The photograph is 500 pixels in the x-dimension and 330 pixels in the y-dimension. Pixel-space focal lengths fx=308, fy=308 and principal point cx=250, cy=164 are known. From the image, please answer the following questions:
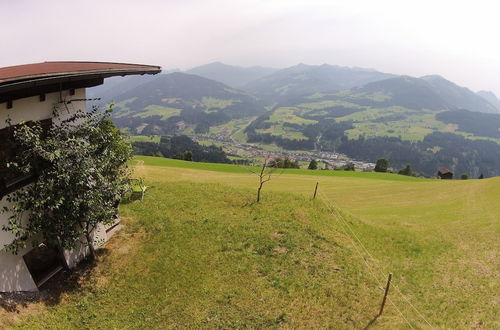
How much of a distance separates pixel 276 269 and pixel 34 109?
1679 centimetres

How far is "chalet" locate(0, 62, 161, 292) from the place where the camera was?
14.3 metres

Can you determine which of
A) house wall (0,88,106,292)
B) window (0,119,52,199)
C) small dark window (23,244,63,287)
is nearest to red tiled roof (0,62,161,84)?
house wall (0,88,106,292)

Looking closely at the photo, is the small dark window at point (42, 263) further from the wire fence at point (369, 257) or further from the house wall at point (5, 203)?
the wire fence at point (369, 257)

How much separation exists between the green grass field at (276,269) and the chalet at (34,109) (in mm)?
1834

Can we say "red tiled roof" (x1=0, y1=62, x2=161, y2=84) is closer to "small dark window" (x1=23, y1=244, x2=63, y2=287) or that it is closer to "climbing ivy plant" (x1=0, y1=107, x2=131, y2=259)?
"climbing ivy plant" (x1=0, y1=107, x2=131, y2=259)

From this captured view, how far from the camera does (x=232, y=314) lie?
55.3 feet

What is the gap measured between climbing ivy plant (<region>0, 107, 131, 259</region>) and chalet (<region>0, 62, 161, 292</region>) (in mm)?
448

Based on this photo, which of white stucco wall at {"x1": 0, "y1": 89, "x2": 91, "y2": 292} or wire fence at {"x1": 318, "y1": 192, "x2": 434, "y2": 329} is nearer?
white stucco wall at {"x1": 0, "y1": 89, "x2": 91, "y2": 292}

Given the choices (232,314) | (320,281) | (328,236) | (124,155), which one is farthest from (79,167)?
(328,236)

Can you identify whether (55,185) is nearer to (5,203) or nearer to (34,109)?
(5,203)

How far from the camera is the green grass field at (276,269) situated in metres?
16.6

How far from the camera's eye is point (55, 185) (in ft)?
50.8

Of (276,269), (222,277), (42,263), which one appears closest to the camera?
(42,263)

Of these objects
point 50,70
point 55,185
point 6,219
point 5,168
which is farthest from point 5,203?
point 50,70
